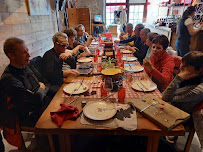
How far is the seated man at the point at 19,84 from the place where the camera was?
1.23m

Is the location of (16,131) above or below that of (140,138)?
above

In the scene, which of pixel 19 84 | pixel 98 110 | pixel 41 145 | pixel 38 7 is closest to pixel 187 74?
pixel 98 110

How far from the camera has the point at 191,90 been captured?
45.8 inches

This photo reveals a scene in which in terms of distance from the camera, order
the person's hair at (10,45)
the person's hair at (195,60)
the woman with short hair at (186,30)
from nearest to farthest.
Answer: the person's hair at (195,60) → the person's hair at (10,45) → the woman with short hair at (186,30)

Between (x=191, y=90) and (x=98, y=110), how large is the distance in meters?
0.76

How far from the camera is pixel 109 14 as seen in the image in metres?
7.86

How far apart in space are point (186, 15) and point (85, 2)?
5.32 meters

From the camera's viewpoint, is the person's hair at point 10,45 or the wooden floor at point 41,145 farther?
the wooden floor at point 41,145

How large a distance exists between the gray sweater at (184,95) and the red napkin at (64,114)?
74 centimetres

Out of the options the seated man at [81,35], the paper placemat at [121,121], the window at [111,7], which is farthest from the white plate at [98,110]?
the window at [111,7]

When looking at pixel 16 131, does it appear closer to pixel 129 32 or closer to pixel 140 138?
pixel 140 138

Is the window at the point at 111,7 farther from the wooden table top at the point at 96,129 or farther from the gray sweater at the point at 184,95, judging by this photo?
the wooden table top at the point at 96,129

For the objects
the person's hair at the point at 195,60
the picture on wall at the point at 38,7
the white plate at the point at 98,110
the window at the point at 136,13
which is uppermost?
the window at the point at 136,13

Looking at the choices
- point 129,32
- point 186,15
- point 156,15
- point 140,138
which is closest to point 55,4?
point 129,32
